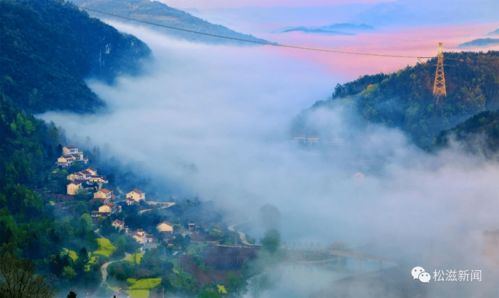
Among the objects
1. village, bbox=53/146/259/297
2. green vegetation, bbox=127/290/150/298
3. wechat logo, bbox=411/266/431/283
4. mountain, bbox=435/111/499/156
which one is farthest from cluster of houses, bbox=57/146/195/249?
mountain, bbox=435/111/499/156

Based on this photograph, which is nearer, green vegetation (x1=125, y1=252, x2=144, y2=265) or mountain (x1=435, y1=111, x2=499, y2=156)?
Result: green vegetation (x1=125, y1=252, x2=144, y2=265)

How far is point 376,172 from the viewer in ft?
80.0

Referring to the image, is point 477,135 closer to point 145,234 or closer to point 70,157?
point 145,234

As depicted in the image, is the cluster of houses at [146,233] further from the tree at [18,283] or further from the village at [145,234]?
the tree at [18,283]

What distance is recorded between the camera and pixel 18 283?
34.7ft

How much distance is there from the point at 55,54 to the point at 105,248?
1187 centimetres

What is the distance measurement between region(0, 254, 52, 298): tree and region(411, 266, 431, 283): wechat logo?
258 inches

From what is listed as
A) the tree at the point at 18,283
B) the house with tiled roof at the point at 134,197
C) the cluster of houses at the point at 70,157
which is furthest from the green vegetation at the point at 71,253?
the tree at the point at 18,283

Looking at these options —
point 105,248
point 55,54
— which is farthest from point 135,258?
point 55,54

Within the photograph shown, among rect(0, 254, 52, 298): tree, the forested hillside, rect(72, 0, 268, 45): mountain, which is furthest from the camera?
rect(72, 0, 268, 45): mountain

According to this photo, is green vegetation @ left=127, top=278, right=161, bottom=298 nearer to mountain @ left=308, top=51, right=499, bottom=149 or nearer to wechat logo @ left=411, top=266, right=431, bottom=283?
wechat logo @ left=411, top=266, right=431, bottom=283

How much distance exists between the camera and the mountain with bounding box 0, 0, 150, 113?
85.7 ft

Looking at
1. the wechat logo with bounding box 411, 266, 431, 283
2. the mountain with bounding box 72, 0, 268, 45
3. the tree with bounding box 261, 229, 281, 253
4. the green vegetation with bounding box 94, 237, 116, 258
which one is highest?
the mountain with bounding box 72, 0, 268, 45

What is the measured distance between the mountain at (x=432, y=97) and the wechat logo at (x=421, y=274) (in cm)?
945
